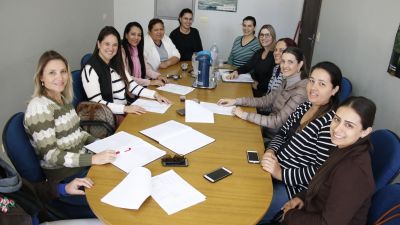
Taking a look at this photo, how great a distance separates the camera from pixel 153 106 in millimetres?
2354

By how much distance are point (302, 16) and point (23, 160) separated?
4625 mm

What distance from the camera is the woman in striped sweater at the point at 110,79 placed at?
233 cm

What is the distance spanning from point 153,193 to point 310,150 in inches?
34.1

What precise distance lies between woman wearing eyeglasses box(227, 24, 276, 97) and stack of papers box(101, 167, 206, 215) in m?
2.00

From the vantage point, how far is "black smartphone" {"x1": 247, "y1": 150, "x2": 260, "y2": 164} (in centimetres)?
164

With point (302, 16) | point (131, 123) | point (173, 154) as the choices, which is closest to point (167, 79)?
point (131, 123)

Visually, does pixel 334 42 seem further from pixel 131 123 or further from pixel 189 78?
pixel 131 123

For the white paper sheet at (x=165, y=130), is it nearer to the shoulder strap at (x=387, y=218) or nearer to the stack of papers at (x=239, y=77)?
the shoulder strap at (x=387, y=218)

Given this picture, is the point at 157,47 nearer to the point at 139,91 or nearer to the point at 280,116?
the point at 139,91

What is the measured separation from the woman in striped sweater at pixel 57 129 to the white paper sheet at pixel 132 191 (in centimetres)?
22

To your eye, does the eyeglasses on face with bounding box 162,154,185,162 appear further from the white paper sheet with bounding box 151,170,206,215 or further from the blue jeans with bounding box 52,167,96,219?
the blue jeans with bounding box 52,167,96,219

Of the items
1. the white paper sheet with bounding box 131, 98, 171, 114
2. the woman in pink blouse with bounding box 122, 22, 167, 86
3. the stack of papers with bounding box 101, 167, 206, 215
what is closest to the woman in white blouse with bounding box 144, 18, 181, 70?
the woman in pink blouse with bounding box 122, 22, 167, 86

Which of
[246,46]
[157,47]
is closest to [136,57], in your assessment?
A: [157,47]

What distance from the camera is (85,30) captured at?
4.16m
